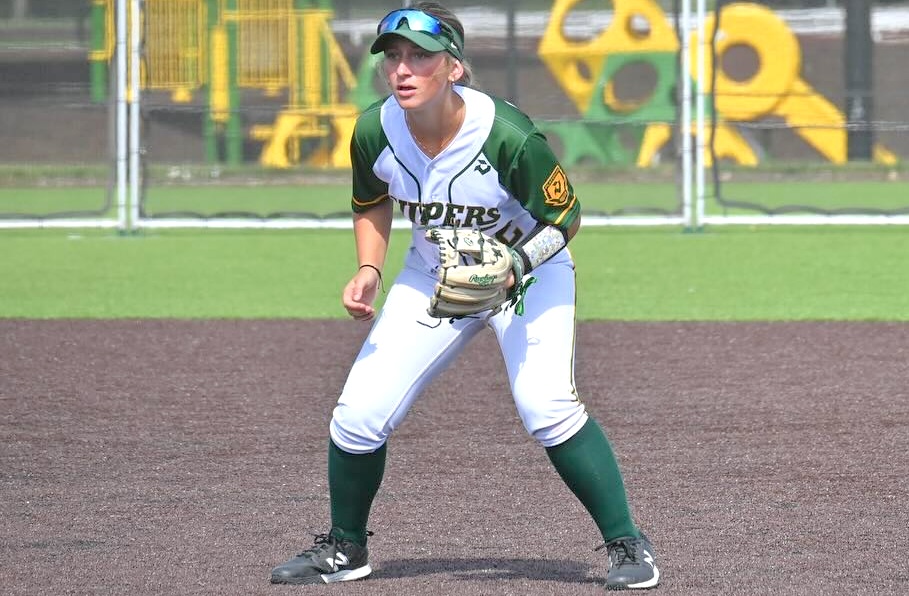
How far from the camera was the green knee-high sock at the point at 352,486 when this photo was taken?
5.06 meters

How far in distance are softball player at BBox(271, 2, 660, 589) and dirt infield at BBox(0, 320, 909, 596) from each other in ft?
0.77

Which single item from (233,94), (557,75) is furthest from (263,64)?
(557,75)

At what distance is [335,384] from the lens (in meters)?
8.89

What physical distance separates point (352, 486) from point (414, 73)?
1.28 meters

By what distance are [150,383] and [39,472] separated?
2.27 meters

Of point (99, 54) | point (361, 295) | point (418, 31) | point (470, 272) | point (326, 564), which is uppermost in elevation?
point (99, 54)

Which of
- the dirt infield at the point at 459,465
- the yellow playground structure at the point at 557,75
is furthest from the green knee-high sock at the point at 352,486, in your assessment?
the yellow playground structure at the point at 557,75

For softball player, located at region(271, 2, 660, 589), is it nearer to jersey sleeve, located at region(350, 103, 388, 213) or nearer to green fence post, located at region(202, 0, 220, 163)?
jersey sleeve, located at region(350, 103, 388, 213)

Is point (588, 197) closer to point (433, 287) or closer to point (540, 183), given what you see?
point (433, 287)

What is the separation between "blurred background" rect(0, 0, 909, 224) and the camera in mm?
17703

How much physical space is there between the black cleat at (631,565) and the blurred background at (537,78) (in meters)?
13.1

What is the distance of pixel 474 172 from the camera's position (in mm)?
4867

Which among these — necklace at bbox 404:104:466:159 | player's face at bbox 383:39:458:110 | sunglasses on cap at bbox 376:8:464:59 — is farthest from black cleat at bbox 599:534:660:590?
sunglasses on cap at bbox 376:8:464:59

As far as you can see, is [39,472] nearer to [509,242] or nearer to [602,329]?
[509,242]
